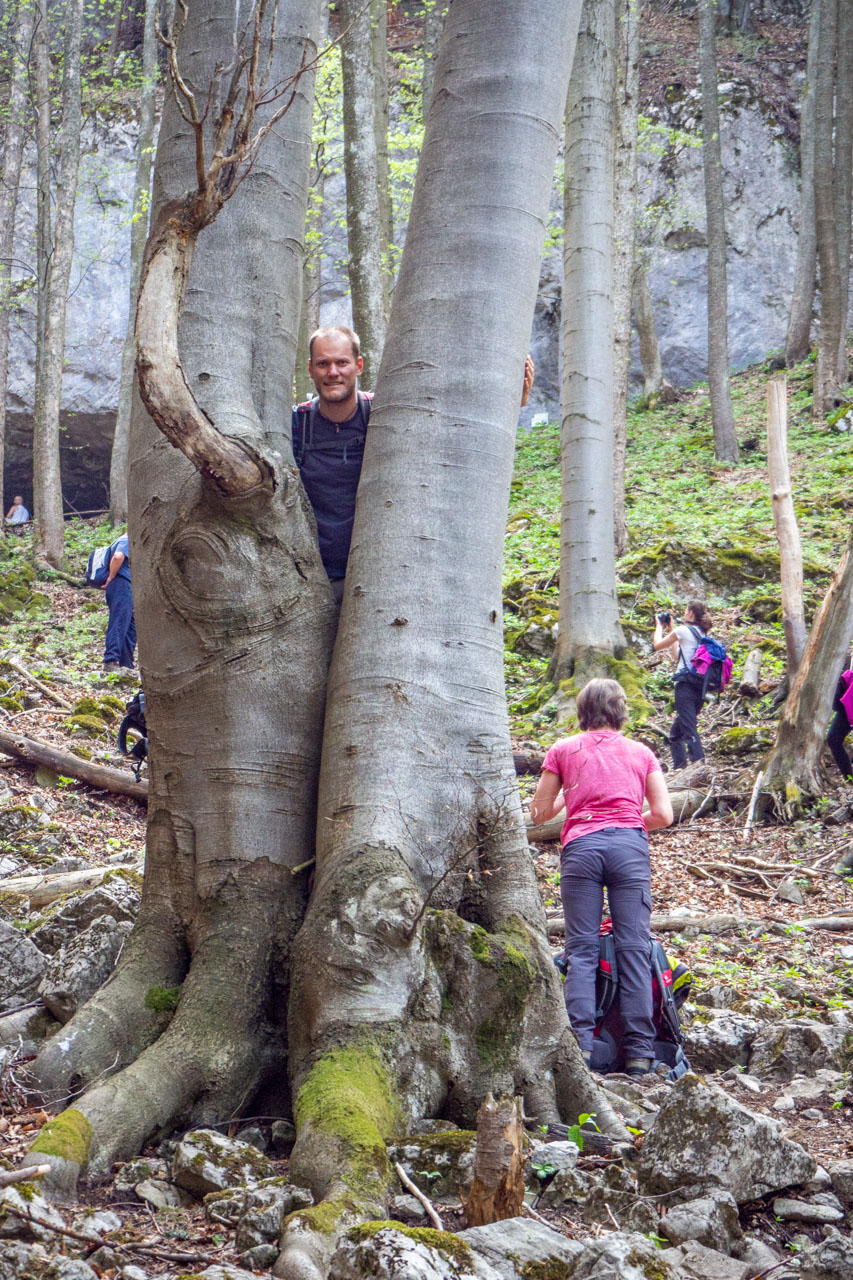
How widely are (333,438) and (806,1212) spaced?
2.83 meters

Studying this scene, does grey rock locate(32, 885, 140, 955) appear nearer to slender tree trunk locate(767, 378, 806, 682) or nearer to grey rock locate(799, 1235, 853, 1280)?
grey rock locate(799, 1235, 853, 1280)

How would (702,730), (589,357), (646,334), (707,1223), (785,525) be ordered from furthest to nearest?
(646,334)
(702,730)
(589,357)
(785,525)
(707,1223)

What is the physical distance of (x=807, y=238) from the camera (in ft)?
64.6

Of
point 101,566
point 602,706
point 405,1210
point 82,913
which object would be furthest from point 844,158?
point 405,1210

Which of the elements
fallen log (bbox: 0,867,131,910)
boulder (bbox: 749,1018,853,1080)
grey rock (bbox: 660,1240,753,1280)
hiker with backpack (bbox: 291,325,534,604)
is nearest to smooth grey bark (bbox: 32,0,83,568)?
fallen log (bbox: 0,867,131,910)

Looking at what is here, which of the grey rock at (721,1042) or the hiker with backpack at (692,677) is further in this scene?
the hiker with backpack at (692,677)

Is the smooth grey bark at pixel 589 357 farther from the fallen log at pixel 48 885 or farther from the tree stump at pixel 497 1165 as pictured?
the tree stump at pixel 497 1165

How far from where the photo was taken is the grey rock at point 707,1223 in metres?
2.22

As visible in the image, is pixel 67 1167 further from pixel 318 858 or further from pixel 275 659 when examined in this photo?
pixel 275 659

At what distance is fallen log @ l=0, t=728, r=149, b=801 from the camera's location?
6.71 metres

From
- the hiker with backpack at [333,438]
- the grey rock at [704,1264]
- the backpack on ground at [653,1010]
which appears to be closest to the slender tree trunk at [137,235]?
the hiker with backpack at [333,438]

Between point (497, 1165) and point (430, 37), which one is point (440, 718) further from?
point (430, 37)

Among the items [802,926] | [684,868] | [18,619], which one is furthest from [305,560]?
[18,619]

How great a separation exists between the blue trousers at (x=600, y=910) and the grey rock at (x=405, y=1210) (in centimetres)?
171
